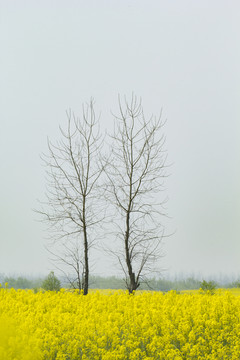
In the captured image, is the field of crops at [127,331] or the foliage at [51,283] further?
the foliage at [51,283]

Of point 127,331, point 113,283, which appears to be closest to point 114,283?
point 113,283

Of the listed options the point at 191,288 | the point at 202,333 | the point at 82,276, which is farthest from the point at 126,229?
the point at 191,288

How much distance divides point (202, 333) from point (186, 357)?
1.69 feet

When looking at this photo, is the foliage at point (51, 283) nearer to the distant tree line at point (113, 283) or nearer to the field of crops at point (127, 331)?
the distant tree line at point (113, 283)

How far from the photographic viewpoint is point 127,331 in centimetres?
468

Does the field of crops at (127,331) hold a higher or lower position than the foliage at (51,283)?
lower

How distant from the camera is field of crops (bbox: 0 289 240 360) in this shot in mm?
4113

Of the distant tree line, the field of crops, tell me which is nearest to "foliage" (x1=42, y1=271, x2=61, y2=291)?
the distant tree line

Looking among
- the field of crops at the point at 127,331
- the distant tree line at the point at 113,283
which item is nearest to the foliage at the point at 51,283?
the distant tree line at the point at 113,283

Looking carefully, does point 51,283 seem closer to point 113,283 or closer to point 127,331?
point 113,283

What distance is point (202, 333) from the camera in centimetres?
475

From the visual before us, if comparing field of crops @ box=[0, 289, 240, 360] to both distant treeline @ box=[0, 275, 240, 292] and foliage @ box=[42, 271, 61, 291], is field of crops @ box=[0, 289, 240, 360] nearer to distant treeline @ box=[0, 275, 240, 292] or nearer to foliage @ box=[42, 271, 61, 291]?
distant treeline @ box=[0, 275, 240, 292]

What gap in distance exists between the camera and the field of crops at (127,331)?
13.5 ft

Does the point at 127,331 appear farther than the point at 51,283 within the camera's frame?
No
